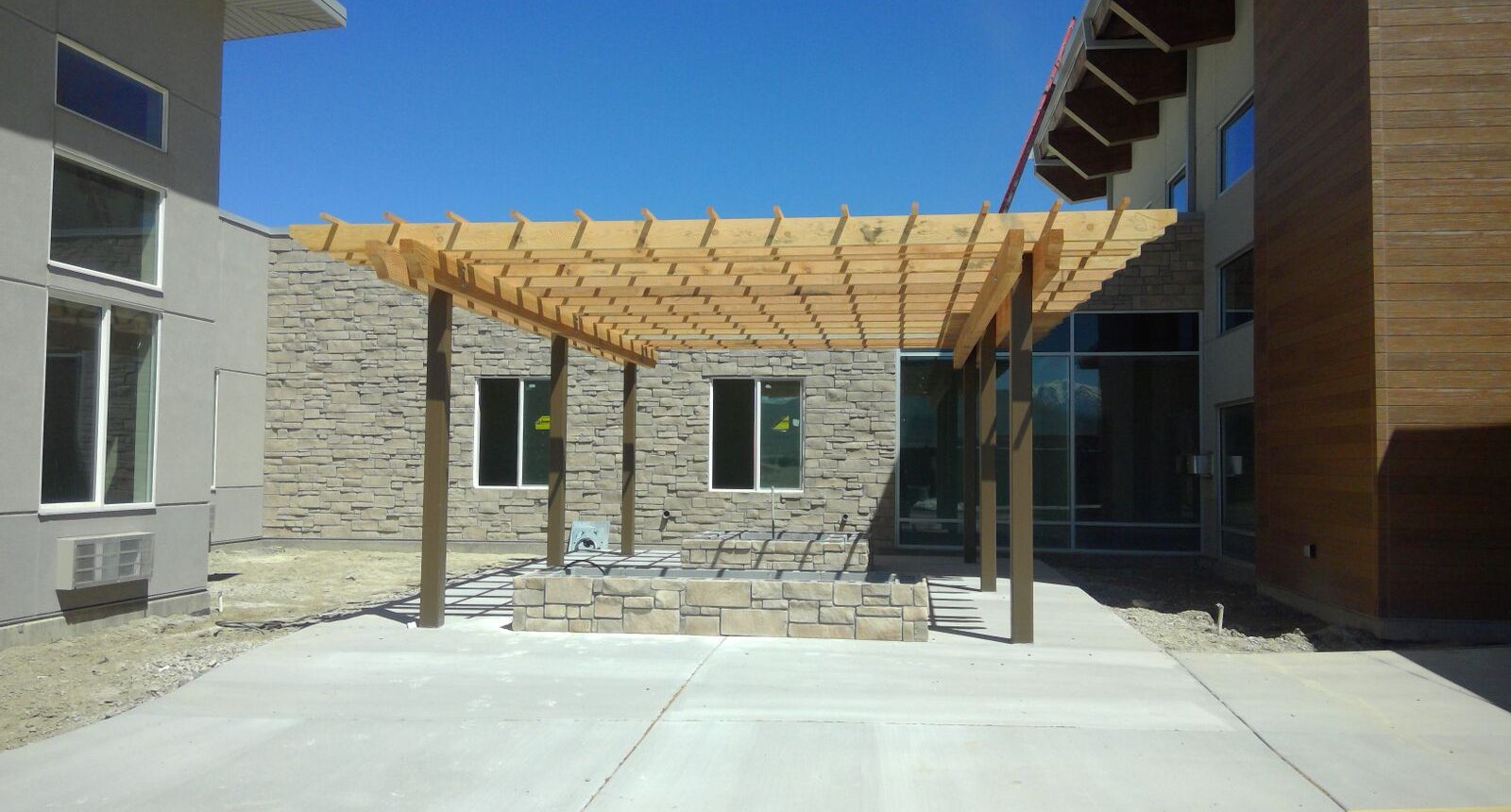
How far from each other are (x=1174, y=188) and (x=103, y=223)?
48.6 feet

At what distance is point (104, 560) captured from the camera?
862 centimetres

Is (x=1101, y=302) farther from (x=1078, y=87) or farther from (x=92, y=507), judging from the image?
(x=92, y=507)

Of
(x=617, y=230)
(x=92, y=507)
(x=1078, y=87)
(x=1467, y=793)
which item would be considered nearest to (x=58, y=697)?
(x=92, y=507)

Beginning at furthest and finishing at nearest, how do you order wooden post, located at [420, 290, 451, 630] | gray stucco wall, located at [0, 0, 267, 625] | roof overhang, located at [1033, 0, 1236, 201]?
roof overhang, located at [1033, 0, 1236, 201] < wooden post, located at [420, 290, 451, 630] < gray stucco wall, located at [0, 0, 267, 625]

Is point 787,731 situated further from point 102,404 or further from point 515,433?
point 515,433

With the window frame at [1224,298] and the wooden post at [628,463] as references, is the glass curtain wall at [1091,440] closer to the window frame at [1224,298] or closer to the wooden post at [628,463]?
the window frame at [1224,298]

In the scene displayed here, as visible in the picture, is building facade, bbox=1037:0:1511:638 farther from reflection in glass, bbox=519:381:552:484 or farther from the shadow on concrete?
reflection in glass, bbox=519:381:552:484

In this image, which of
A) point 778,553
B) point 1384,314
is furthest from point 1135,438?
point 1384,314

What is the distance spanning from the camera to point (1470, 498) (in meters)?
8.74

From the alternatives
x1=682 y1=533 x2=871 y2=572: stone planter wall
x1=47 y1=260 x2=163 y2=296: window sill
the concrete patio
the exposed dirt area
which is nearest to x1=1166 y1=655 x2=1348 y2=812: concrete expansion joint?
the concrete patio

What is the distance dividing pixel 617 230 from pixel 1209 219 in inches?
402

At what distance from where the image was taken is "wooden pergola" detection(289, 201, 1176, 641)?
738 centimetres

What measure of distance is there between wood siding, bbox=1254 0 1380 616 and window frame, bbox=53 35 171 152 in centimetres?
1071

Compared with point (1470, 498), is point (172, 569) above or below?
below
